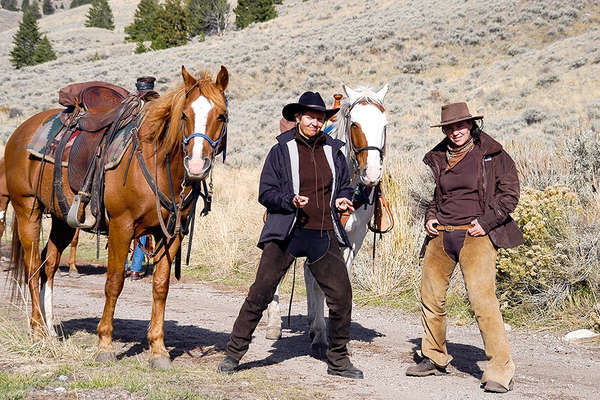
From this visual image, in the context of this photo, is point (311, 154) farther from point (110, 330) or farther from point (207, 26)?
point (207, 26)

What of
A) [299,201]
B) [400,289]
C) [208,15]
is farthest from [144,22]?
[299,201]

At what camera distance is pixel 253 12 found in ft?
223

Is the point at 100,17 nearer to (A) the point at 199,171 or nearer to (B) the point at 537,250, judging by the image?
(B) the point at 537,250

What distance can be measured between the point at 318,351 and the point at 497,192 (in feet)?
Result: 7.89

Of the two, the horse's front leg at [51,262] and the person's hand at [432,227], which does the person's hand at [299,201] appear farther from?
the horse's front leg at [51,262]

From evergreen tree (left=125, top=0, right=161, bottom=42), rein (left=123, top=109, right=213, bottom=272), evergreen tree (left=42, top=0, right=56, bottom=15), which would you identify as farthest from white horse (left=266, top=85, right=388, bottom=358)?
evergreen tree (left=42, top=0, right=56, bottom=15)

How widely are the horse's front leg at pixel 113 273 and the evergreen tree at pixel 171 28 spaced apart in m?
60.9

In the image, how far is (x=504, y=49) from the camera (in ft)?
121

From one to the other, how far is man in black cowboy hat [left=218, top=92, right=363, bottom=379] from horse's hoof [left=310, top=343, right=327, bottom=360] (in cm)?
77

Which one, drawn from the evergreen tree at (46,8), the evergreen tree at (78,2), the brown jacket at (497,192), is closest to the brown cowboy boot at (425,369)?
the brown jacket at (497,192)

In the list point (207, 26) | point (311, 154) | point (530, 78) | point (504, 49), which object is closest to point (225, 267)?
point (311, 154)

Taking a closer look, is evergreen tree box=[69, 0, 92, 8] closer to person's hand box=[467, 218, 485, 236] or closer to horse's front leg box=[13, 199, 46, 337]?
horse's front leg box=[13, 199, 46, 337]

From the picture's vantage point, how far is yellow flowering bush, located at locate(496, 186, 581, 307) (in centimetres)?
773

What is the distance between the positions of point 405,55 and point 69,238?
35610 millimetres
